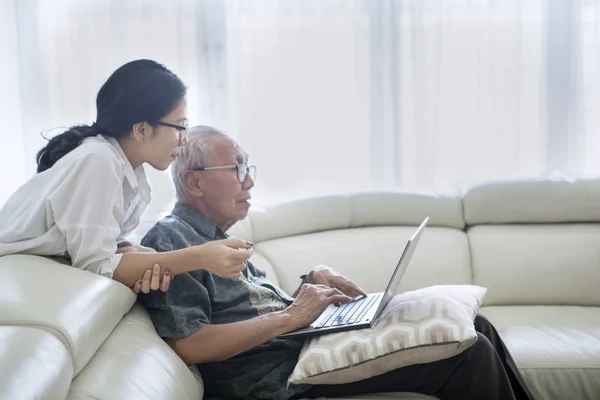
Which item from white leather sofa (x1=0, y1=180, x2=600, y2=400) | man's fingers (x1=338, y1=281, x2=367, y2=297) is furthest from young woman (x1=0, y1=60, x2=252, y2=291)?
white leather sofa (x1=0, y1=180, x2=600, y2=400)

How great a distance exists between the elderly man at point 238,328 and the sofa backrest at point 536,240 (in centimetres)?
84

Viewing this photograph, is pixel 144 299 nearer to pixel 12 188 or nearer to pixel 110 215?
pixel 110 215

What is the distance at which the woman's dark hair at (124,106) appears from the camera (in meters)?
1.71

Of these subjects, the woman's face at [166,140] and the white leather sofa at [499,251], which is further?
the white leather sofa at [499,251]

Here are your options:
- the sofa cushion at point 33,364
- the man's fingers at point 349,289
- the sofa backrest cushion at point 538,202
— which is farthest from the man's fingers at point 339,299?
the sofa backrest cushion at point 538,202

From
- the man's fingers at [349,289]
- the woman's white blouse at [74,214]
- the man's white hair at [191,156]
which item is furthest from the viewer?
the man's fingers at [349,289]

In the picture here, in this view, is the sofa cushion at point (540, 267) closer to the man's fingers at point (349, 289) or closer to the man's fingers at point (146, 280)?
the man's fingers at point (349, 289)

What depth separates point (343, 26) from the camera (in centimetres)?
332

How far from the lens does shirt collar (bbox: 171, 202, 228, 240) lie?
6.36 ft

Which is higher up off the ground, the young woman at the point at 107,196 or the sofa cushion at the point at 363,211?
the young woman at the point at 107,196

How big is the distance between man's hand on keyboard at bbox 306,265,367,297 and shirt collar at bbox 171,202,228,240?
37 cm

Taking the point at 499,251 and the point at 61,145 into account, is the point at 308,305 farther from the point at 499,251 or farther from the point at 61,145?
the point at 499,251

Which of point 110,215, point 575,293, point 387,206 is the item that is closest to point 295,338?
point 110,215

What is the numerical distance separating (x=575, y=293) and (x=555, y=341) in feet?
A: 1.81
